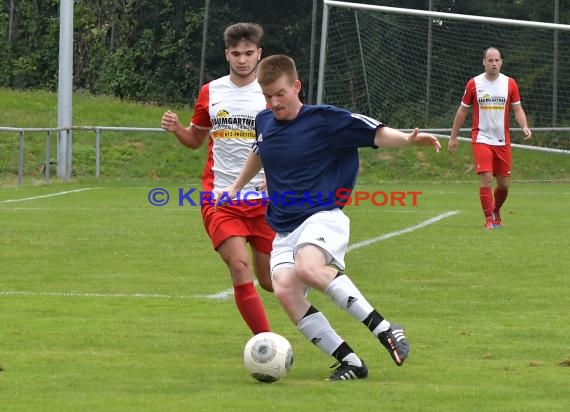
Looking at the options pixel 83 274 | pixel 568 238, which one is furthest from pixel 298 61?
pixel 83 274

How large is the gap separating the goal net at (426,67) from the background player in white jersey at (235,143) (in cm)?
1658

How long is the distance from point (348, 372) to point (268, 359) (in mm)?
406

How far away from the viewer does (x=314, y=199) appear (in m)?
6.93

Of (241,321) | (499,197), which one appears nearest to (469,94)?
(499,197)

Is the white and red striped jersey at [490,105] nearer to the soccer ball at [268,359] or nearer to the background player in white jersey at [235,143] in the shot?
the background player in white jersey at [235,143]

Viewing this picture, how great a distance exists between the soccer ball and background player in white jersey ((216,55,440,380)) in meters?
0.23

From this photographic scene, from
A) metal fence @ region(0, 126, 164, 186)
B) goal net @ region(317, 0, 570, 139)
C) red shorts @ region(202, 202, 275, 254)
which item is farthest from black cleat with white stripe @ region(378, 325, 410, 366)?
goal net @ region(317, 0, 570, 139)

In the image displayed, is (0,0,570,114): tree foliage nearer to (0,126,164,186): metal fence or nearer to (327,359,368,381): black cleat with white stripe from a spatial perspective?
(0,126,164,186): metal fence

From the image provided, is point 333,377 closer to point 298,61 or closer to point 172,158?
point 172,158

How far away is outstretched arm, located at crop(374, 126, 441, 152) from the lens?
6648 mm

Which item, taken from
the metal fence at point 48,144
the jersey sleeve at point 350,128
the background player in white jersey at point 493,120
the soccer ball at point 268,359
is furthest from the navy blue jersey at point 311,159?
the metal fence at point 48,144

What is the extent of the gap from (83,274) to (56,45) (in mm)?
26408

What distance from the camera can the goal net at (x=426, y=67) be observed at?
→ 82.8 ft

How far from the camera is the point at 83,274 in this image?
11.6m
